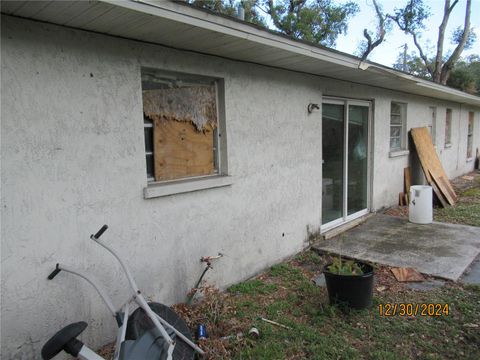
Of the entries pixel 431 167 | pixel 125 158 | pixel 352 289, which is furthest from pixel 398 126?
pixel 125 158

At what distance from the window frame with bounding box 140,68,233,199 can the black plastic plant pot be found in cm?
149

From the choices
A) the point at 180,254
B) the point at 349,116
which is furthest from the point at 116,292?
the point at 349,116

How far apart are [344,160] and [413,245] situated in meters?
1.84

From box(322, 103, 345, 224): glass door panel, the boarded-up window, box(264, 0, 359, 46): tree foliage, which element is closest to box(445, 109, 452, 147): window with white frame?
box(322, 103, 345, 224): glass door panel

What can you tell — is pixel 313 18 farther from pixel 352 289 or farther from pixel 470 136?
pixel 352 289

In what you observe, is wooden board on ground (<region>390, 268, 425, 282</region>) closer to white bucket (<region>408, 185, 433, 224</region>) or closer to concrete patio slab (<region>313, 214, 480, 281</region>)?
concrete patio slab (<region>313, 214, 480, 281</region>)

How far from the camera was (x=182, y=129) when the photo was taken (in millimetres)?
3588

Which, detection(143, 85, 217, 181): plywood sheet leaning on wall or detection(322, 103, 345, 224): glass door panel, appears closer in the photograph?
detection(143, 85, 217, 181): plywood sheet leaning on wall

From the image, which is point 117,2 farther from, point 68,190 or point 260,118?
point 260,118

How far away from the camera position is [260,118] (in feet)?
14.4

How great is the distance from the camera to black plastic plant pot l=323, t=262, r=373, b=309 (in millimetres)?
3332

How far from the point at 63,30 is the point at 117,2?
674mm

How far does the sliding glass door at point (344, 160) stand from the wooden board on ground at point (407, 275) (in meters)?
1.65
